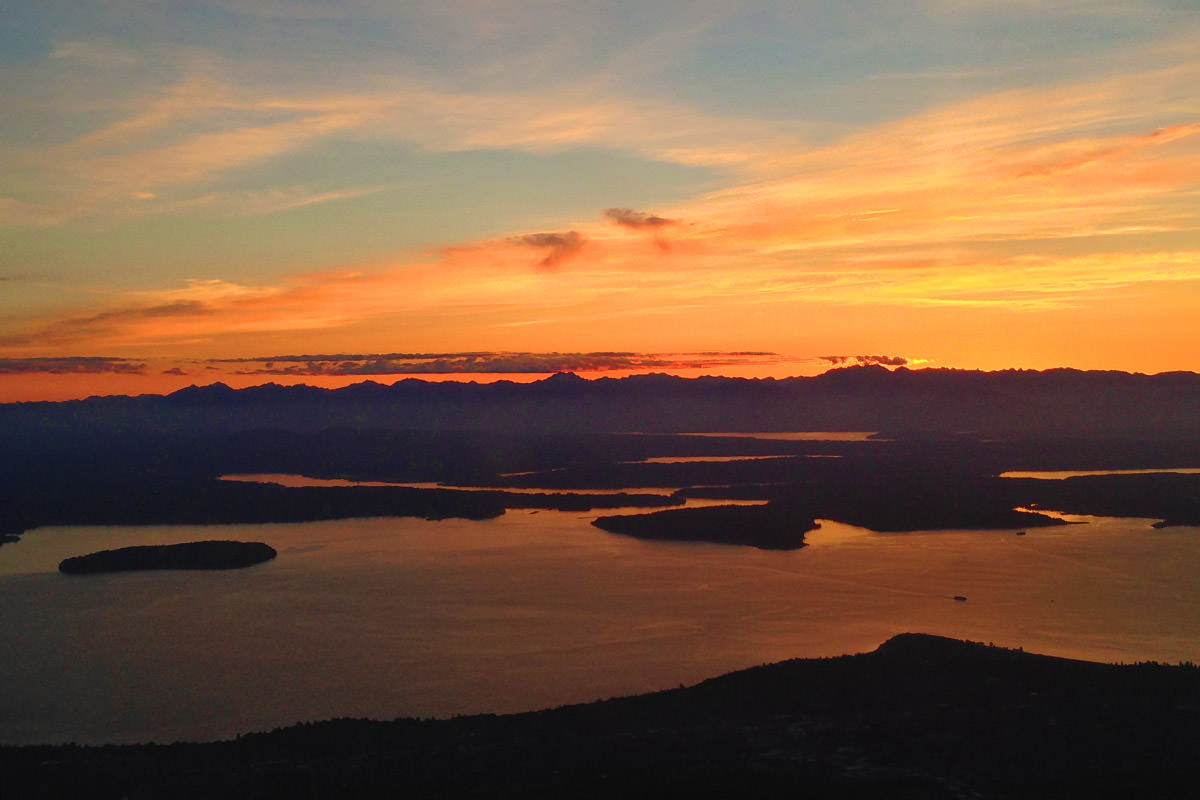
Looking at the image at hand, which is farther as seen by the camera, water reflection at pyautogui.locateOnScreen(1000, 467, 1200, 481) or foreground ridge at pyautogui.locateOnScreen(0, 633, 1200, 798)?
water reflection at pyautogui.locateOnScreen(1000, 467, 1200, 481)

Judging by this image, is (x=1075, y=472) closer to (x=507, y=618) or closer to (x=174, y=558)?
(x=507, y=618)

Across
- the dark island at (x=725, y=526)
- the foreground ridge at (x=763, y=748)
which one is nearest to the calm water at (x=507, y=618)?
the dark island at (x=725, y=526)

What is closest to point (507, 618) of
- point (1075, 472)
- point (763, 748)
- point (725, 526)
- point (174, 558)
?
point (763, 748)

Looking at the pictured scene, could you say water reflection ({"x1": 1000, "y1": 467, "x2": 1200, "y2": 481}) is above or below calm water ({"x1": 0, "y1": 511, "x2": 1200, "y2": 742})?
above

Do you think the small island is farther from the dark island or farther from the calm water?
the dark island

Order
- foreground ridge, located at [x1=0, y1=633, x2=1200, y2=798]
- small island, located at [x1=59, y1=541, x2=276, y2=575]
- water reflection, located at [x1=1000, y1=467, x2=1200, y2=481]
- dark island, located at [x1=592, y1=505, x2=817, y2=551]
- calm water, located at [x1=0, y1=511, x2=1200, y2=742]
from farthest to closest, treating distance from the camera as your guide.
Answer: water reflection, located at [x1=1000, y1=467, x2=1200, y2=481] < dark island, located at [x1=592, y1=505, x2=817, y2=551] < small island, located at [x1=59, y1=541, x2=276, y2=575] < calm water, located at [x1=0, y1=511, x2=1200, y2=742] < foreground ridge, located at [x1=0, y1=633, x2=1200, y2=798]

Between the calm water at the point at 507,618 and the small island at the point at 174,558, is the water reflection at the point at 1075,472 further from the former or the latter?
the small island at the point at 174,558

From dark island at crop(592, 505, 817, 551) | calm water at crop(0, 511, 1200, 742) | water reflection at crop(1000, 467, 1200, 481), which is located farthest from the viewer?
water reflection at crop(1000, 467, 1200, 481)

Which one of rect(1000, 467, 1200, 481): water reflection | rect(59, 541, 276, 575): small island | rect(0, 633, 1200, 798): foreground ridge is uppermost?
rect(1000, 467, 1200, 481): water reflection

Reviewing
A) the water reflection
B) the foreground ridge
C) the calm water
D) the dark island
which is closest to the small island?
the calm water
